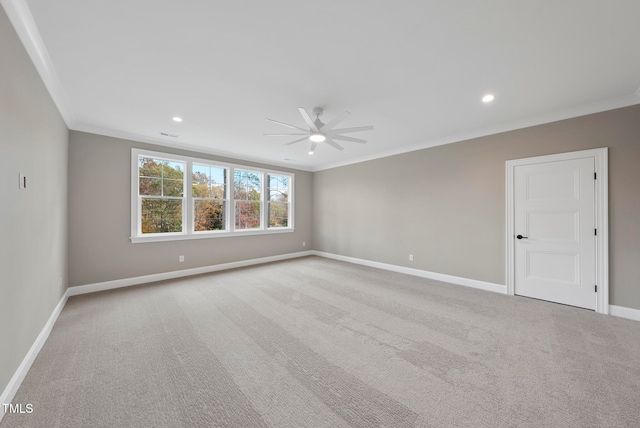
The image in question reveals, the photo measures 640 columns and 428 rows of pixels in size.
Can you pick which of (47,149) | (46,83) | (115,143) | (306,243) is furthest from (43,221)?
(306,243)

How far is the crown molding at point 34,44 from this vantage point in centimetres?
161

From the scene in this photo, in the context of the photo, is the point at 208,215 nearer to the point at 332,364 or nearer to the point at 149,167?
the point at 149,167

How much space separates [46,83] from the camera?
2455 millimetres

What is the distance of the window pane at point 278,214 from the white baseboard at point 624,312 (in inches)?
238

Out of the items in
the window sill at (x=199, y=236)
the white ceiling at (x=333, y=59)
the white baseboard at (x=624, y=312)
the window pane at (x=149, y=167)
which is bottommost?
the white baseboard at (x=624, y=312)

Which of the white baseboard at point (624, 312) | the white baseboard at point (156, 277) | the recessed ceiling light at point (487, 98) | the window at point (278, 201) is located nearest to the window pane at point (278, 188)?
the window at point (278, 201)

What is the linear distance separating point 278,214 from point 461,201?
14.4 feet

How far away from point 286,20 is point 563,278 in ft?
15.2

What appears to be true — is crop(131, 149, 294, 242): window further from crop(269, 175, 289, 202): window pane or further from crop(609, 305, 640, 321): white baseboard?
crop(609, 305, 640, 321): white baseboard

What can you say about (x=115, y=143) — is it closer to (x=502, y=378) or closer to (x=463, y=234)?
(x=502, y=378)

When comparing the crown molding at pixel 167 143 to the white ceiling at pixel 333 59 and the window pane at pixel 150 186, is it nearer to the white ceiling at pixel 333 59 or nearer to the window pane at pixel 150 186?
the white ceiling at pixel 333 59

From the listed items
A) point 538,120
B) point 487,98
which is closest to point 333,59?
point 487,98

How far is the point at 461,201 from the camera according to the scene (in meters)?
4.26

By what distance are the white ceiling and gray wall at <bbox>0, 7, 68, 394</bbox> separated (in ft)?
0.83
